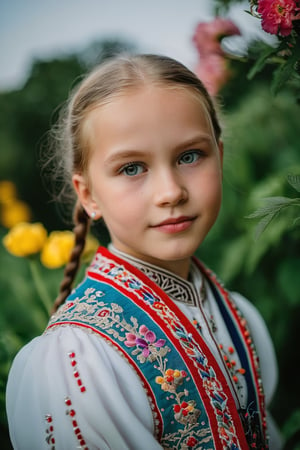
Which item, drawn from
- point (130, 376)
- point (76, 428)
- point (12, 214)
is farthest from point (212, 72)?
point (12, 214)

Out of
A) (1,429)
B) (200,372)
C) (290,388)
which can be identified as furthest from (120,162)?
(290,388)

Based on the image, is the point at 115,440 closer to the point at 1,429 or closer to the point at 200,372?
the point at 200,372

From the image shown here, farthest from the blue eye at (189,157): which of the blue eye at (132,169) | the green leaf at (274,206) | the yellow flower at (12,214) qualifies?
the yellow flower at (12,214)

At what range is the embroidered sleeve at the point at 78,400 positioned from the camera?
1.00 meters

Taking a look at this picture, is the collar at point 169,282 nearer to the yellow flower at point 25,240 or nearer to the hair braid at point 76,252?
the hair braid at point 76,252

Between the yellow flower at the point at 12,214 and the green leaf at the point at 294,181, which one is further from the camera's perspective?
the yellow flower at the point at 12,214

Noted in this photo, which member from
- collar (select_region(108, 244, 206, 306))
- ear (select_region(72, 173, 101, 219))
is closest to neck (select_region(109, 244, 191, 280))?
collar (select_region(108, 244, 206, 306))

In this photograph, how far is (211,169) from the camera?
47.9 inches

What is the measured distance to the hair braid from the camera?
4.96 feet

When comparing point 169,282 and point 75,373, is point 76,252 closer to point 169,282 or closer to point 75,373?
point 169,282

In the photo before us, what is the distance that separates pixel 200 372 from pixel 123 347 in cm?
20

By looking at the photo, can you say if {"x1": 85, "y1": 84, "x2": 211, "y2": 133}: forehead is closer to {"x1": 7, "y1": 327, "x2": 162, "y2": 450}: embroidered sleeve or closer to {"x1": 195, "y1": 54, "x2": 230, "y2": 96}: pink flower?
{"x1": 7, "y1": 327, "x2": 162, "y2": 450}: embroidered sleeve

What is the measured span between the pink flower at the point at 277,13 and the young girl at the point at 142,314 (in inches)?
10.0

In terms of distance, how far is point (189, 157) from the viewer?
3.92ft
